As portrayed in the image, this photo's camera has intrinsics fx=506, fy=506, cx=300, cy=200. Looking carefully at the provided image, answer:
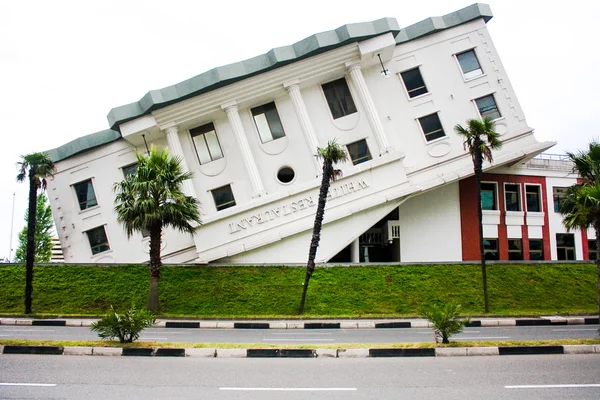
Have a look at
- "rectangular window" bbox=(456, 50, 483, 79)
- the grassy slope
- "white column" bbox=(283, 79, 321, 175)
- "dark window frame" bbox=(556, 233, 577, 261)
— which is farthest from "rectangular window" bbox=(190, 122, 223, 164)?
"dark window frame" bbox=(556, 233, 577, 261)

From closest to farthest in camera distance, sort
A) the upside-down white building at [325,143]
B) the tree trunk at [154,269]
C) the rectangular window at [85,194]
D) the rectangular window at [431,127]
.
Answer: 1. the tree trunk at [154,269]
2. the upside-down white building at [325,143]
3. the rectangular window at [431,127]
4. the rectangular window at [85,194]

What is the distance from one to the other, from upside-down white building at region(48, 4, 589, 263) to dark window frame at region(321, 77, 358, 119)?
0.21 ft

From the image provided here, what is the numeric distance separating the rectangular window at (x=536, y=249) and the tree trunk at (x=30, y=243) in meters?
28.4

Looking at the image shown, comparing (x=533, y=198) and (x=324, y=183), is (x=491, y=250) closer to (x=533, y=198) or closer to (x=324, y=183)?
(x=533, y=198)

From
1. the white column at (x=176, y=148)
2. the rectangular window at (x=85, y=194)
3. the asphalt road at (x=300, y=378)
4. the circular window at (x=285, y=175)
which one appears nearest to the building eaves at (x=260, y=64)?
the white column at (x=176, y=148)

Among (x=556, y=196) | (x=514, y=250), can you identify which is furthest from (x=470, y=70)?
(x=514, y=250)

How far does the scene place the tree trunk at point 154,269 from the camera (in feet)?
71.5

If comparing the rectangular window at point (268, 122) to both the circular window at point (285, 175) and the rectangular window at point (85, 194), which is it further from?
the rectangular window at point (85, 194)

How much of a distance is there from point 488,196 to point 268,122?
1473cm

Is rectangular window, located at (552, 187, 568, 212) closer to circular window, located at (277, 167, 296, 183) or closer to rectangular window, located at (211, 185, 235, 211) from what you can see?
circular window, located at (277, 167, 296, 183)

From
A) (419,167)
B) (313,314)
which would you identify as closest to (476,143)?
(419,167)

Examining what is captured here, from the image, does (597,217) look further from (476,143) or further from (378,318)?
(378,318)

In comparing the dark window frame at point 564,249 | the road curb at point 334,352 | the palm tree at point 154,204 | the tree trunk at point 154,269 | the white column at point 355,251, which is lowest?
the dark window frame at point 564,249

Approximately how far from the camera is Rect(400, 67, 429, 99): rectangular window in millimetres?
30094
